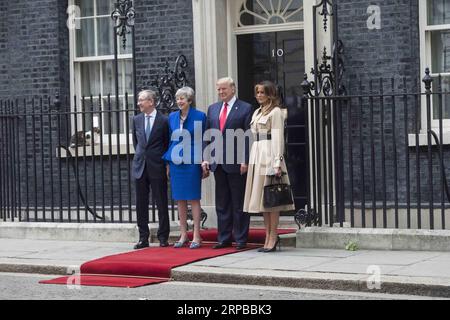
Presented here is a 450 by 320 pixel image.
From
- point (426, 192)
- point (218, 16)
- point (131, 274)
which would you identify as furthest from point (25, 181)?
point (426, 192)

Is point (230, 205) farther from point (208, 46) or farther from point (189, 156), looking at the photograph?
point (208, 46)

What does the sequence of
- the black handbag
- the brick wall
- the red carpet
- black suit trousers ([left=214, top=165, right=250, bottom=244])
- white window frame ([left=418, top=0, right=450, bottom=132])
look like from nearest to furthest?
the red carpet
the black handbag
black suit trousers ([left=214, top=165, right=250, bottom=244])
white window frame ([left=418, top=0, right=450, bottom=132])
the brick wall

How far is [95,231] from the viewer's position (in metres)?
13.7

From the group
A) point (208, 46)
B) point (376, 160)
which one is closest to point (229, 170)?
point (376, 160)

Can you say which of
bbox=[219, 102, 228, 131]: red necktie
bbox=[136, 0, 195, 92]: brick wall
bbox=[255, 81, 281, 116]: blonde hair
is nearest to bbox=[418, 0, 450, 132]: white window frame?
bbox=[255, 81, 281, 116]: blonde hair

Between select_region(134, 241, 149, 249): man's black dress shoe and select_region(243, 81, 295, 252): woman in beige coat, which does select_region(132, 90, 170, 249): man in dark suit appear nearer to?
select_region(134, 241, 149, 249): man's black dress shoe

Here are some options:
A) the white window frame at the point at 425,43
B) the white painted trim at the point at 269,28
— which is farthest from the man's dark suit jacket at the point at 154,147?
the white window frame at the point at 425,43

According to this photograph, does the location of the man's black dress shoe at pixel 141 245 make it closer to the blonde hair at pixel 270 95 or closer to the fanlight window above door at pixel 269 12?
the blonde hair at pixel 270 95

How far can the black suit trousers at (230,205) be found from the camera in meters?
12.3

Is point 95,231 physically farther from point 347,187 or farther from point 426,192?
point 426,192

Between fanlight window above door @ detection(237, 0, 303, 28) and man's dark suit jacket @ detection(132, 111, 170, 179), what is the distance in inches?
97.3

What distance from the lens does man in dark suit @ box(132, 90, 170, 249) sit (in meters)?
12.7

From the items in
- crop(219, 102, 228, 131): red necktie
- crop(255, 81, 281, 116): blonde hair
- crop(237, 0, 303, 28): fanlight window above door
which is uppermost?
crop(237, 0, 303, 28): fanlight window above door

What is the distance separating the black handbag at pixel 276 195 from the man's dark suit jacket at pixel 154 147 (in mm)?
1489
